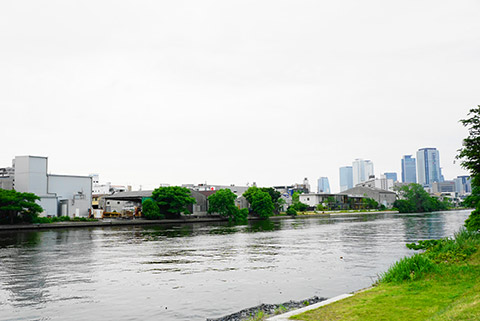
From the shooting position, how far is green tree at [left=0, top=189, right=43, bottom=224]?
64.1 meters

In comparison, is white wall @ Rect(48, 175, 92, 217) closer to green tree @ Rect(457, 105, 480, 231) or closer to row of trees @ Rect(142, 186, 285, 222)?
row of trees @ Rect(142, 186, 285, 222)

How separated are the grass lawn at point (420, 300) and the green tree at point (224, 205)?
8552 cm

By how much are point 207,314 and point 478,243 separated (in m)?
14.3

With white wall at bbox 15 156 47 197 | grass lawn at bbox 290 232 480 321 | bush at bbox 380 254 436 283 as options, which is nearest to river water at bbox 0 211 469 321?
bush at bbox 380 254 436 283

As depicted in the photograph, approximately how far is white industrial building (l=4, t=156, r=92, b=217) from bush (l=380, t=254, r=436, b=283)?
73047mm

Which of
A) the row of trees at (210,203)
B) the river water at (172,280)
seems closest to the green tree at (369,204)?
the row of trees at (210,203)

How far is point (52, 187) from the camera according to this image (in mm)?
80438

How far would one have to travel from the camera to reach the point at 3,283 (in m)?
19.4

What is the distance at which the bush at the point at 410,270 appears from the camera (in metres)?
14.0

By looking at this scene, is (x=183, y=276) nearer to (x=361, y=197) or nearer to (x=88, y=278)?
(x=88, y=278)

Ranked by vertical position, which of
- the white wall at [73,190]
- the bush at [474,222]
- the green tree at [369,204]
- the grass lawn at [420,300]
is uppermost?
the white wall at [73,190]

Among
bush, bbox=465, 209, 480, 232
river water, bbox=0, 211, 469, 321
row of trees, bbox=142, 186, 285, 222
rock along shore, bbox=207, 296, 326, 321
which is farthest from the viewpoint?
row of trees, bbox=142, 186, 285, 222

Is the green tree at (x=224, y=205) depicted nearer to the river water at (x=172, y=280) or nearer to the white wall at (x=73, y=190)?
the white wall at (x=73, y=190)

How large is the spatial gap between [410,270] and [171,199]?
79.3 m
